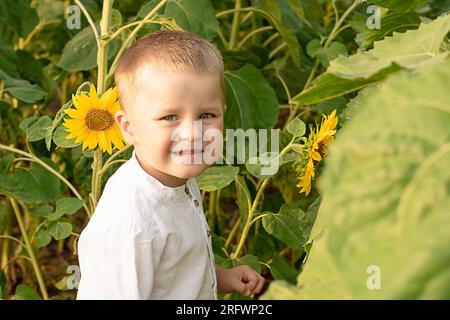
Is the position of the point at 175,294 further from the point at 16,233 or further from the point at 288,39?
the point at 16,233

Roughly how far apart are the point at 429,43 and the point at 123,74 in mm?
341

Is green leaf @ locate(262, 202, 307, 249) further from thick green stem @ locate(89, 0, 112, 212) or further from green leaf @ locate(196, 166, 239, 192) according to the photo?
thick green stem @ locate(89, 0, 112, 212)

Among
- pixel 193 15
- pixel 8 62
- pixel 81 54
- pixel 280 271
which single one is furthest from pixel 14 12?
pixel 280 271

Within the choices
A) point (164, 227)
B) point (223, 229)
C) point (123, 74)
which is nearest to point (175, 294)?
point (164, 227)

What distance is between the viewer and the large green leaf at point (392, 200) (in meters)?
0.50

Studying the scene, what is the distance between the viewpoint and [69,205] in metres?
1.35

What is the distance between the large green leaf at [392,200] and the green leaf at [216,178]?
0.71 meters

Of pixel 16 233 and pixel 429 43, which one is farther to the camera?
pixel 16 233

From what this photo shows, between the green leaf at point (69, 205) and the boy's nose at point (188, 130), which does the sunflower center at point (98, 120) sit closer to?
the green leaf at point (69, 205)

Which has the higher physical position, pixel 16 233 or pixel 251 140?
pixel 251 140

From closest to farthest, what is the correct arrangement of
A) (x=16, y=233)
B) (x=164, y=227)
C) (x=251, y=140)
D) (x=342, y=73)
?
(x=342, y=73), (x=164, y=227), (x=251, y=140), (x=16, y=233)

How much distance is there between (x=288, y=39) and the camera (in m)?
1.63

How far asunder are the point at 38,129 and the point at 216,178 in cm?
31

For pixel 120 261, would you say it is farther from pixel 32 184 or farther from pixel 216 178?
pixel 32 184
